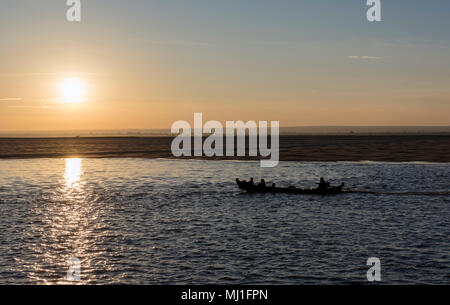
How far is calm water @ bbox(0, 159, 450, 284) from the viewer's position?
70.3ft

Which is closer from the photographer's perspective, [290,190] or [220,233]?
[220,233]

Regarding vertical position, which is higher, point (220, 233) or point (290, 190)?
point (290, 190)

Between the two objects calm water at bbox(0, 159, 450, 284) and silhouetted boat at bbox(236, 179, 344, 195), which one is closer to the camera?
calm water at bbox(0, 159, 450, 284)

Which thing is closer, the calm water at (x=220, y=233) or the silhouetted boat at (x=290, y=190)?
the calm water at (x=220, y=233)

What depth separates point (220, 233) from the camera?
97.2 ft

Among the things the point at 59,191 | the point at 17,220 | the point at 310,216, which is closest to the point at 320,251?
the point at 310,216

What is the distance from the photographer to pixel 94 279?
20.6 metres

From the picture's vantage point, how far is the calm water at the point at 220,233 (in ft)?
70.3

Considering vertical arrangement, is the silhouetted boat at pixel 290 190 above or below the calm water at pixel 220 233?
→ above

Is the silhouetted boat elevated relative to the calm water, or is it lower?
elevated
